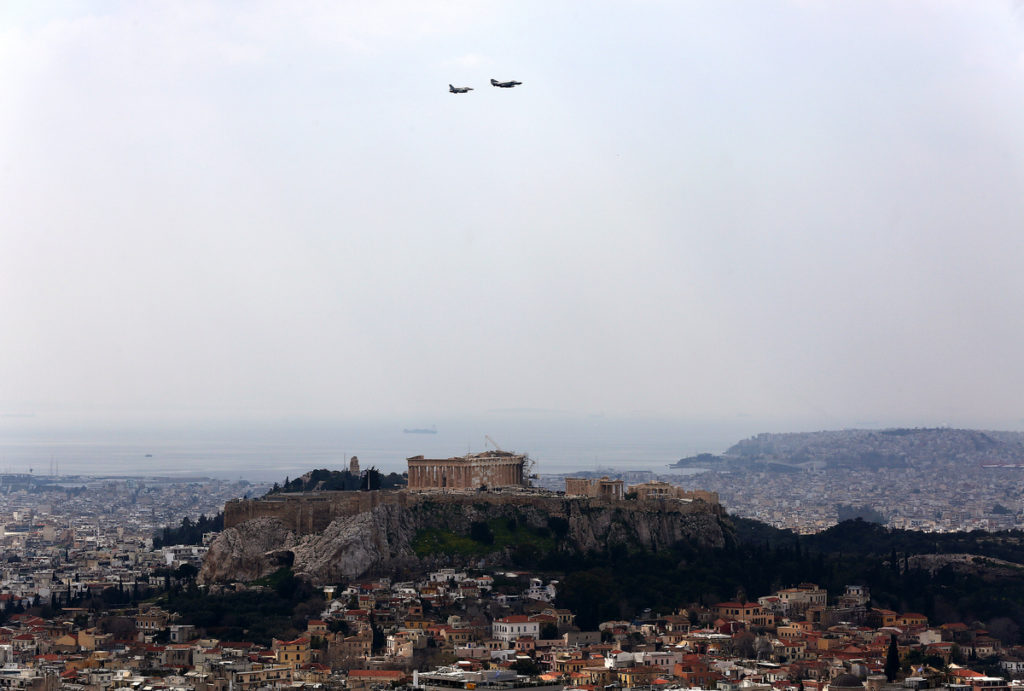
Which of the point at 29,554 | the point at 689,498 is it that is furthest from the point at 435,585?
the point at 29,554

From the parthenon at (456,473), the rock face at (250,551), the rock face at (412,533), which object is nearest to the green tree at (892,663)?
the rock face at (412,533)

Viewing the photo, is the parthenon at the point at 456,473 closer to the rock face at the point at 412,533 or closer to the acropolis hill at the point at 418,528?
the acropolis hill at the point at 418,528

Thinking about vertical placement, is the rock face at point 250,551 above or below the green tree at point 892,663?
above

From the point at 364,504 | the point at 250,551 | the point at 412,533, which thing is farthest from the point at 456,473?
the point at 250,551

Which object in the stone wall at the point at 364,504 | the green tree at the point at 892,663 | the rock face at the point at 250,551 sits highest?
the stone wall at the point at 364,504

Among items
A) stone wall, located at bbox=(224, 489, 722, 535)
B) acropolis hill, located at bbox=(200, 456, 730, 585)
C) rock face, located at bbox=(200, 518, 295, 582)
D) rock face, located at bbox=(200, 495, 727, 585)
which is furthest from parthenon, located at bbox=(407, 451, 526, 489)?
rock face, located at bbox=(200, 518, 295, 582)

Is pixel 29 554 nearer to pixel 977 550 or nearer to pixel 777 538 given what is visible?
pixel 777 538

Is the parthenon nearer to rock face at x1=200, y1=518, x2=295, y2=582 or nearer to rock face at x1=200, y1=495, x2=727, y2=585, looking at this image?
rock face at x1=200, y1=495, x2=727, y2=585

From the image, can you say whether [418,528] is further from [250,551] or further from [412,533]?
[250,551]
